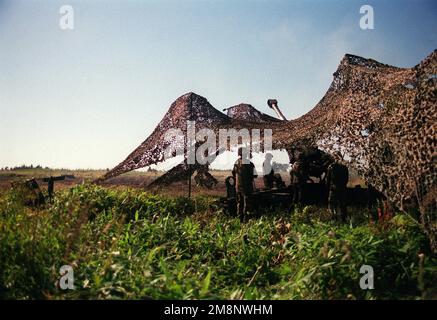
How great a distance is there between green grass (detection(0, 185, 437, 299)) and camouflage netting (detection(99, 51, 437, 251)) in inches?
27.2

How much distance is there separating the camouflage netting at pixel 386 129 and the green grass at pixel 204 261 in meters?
0.69

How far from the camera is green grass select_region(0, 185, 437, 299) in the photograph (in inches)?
148

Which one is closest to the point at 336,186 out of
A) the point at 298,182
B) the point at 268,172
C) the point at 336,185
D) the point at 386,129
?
the point at 336,185

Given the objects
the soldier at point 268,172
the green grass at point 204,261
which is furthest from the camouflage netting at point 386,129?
the soldier at point 268,172

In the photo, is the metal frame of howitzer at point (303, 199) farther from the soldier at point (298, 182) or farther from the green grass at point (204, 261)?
the green grass at point (204, 261)

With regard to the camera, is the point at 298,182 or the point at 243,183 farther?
the point at 298,182

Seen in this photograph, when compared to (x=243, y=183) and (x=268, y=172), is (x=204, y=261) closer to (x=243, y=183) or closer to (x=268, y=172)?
(x=243, y=183)

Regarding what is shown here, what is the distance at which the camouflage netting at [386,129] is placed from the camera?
17.1ft

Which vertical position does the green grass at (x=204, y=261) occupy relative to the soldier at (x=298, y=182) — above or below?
below

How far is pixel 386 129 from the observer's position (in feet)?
20.3

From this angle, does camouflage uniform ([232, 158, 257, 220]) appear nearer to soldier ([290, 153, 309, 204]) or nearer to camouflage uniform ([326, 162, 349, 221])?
soldier ([290, 153, 309, 204])

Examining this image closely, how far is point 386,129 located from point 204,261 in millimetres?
3723

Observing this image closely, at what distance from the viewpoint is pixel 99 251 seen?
15.0 feet
